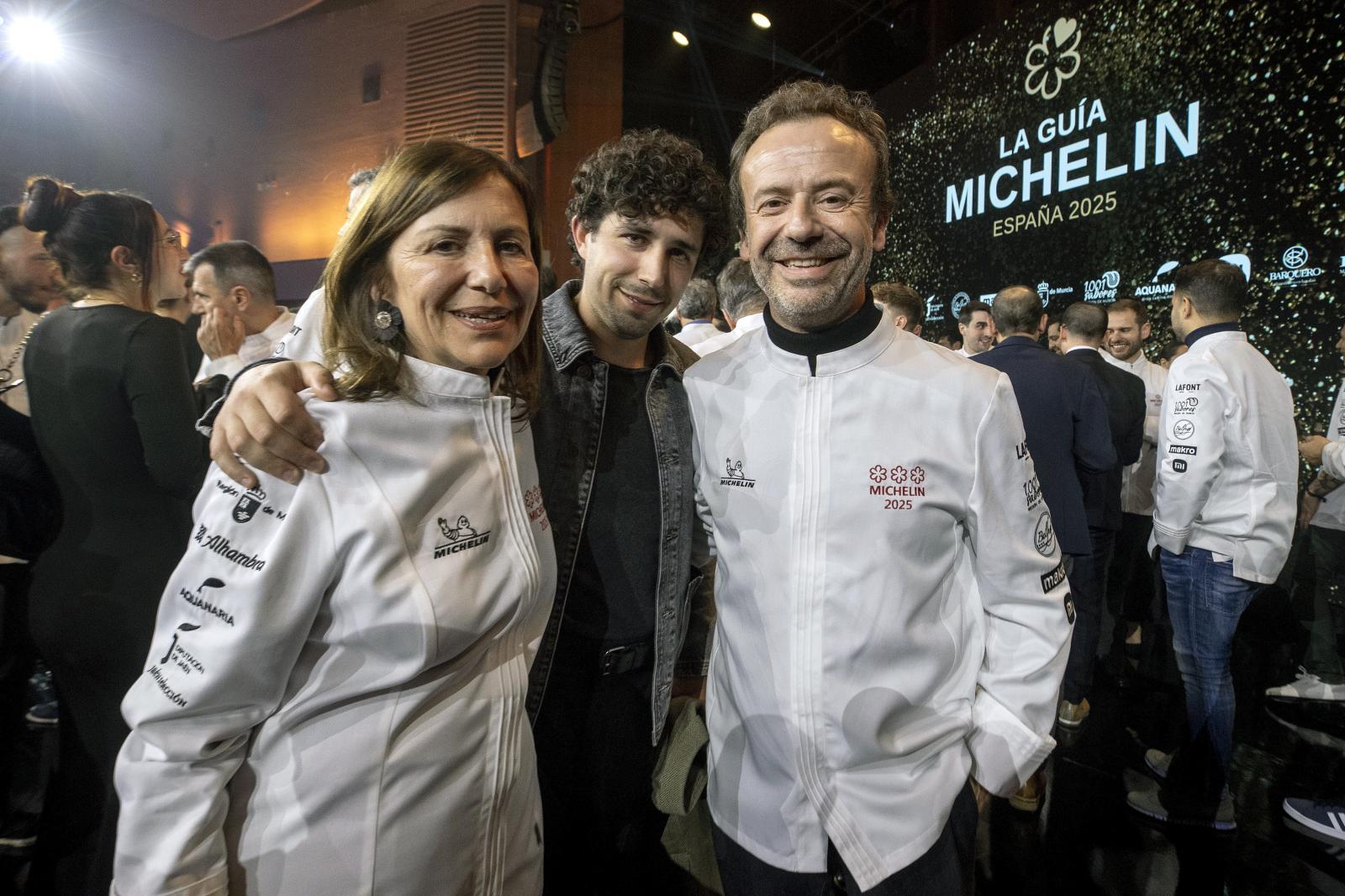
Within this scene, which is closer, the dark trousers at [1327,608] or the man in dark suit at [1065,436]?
the man in dark suit at [1065,436]

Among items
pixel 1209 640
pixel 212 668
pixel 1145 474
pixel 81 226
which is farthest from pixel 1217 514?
pixel 81 226

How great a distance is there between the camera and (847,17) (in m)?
8.80

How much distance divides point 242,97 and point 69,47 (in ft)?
3.19

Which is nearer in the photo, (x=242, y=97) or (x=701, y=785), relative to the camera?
(x=701, y=785)

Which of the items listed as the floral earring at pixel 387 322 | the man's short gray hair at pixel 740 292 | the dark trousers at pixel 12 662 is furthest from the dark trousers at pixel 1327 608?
the dark trousers at pixel 12 662

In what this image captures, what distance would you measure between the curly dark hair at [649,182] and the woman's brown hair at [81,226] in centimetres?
138

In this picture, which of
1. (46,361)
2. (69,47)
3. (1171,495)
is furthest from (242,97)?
(1171,495)

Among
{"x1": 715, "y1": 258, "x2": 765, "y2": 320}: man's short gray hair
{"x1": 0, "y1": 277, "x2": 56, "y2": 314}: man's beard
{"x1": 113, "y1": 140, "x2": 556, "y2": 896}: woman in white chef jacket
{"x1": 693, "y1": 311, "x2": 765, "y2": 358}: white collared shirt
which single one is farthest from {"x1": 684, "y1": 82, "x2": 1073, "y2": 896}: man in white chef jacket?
{"x1": 0, "y1": 277, "x2": 56, "y2": 314}: man's beard

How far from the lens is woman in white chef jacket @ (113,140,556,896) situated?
2.69ft

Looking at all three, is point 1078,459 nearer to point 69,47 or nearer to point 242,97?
point 242,97

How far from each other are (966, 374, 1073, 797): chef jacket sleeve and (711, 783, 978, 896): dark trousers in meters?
0.10

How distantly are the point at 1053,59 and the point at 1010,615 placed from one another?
7.01 m

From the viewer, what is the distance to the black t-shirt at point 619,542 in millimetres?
1407

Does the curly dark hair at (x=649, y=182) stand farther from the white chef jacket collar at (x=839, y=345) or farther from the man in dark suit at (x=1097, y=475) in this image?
the man in dark suit at (x=1097, y=475)
